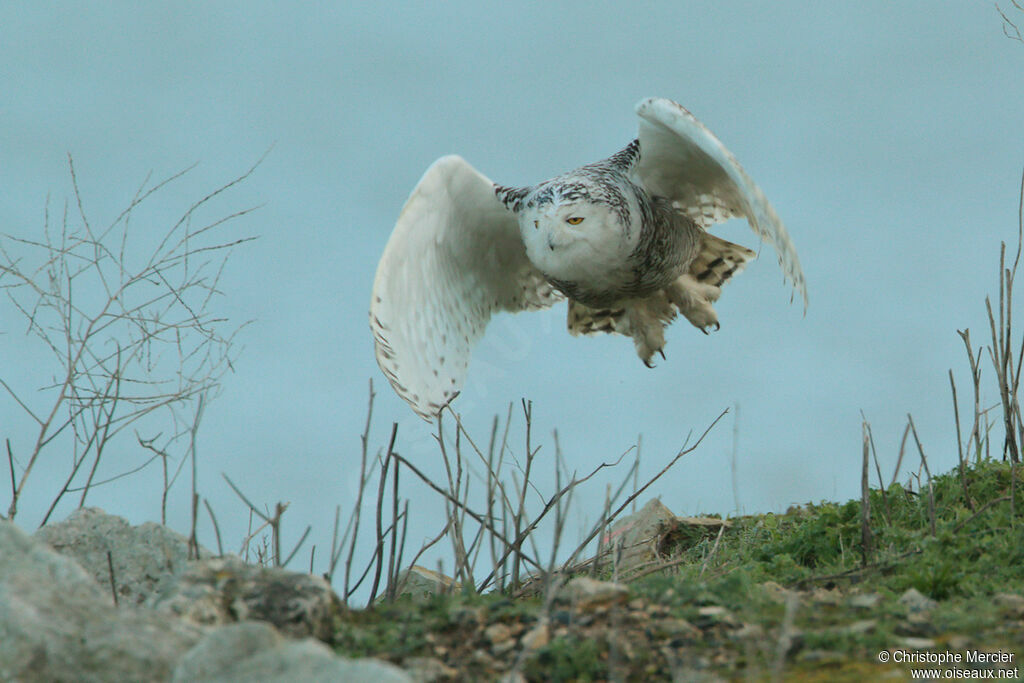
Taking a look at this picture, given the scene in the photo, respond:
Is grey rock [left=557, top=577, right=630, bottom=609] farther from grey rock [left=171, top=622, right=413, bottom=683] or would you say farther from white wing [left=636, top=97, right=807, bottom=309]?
white wing [left=636, top=97, right=807, bottom=309]

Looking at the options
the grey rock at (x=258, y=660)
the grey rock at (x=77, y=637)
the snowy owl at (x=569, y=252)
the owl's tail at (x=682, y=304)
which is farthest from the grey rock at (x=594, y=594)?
the owl's tail at (x=682, y=304)

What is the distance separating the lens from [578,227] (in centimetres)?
527

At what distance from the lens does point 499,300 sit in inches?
260

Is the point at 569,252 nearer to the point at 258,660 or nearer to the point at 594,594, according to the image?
the point at 594,594

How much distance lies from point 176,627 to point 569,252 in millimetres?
3273

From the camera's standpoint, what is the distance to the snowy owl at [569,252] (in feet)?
17.2

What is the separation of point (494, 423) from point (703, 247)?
10.3 ft

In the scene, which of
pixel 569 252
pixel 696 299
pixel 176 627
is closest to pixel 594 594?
pixel 176 627

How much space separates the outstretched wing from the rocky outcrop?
2341mm

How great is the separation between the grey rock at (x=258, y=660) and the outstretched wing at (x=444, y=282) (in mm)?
2833

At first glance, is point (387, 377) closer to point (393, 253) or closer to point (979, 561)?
point (393, 253)

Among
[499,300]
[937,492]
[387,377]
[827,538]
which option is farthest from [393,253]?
[937,492]

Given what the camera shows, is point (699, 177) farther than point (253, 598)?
Yes

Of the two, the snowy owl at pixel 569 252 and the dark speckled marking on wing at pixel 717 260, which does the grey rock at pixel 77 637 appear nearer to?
the snowy owl at pixel 569 252
